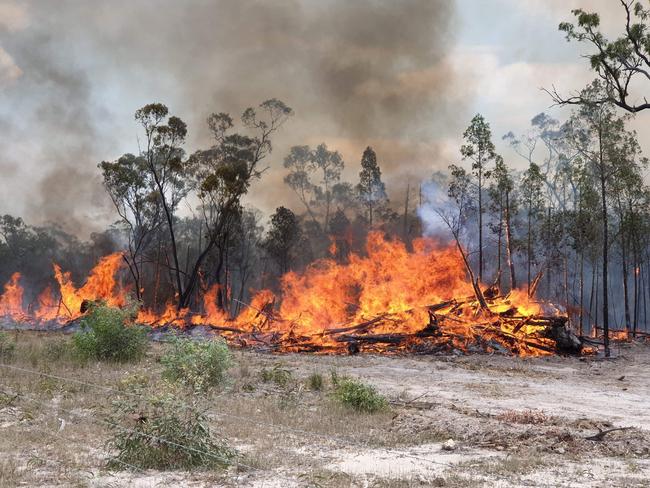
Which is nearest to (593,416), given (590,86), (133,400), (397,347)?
(133,400)

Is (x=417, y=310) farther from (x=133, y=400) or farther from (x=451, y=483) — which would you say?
(x=451, y=483)

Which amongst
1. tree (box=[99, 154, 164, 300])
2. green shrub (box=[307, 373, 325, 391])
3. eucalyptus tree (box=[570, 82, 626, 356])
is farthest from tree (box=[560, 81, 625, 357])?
tree (box=[99, 154, 164, 300])

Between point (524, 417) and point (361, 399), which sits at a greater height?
point (361, 399)

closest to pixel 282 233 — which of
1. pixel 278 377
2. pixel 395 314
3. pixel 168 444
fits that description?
pixel 395 314

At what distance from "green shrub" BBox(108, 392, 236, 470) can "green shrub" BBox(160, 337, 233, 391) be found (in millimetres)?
4811

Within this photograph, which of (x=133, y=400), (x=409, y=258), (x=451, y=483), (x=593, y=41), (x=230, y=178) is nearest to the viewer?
(x=451, y=483)

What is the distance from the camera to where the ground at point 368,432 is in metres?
7.09

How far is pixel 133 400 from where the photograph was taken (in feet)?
33.3

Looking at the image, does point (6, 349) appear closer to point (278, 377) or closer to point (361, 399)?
point (278, 377)

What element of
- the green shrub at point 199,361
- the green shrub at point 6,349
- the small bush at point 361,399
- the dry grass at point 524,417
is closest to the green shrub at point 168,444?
the small bush at point 361,399

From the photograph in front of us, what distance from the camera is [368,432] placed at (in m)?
9.84

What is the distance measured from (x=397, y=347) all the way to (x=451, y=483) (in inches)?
679

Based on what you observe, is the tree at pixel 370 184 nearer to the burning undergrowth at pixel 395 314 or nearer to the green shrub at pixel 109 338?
the burning undergrowth at pixel 395 314

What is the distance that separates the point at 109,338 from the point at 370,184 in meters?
40.0
